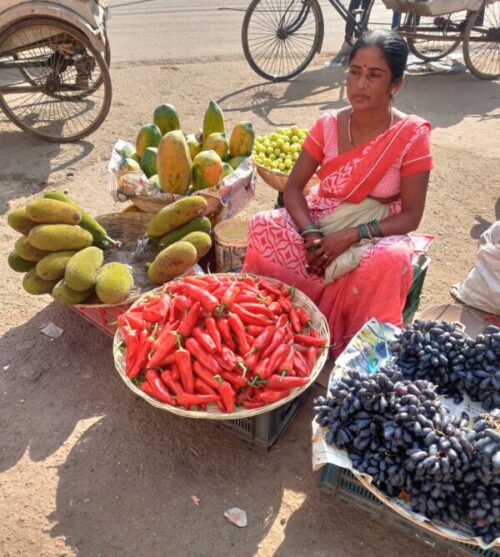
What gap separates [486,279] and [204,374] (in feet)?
5.93

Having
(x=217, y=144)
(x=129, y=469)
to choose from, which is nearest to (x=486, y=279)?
(x=217, y=144)

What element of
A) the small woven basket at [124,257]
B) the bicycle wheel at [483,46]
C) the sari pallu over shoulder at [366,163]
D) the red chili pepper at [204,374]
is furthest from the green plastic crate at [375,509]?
the bicycle wheel at [483,46]

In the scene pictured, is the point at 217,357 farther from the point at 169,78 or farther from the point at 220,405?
the point at 169,78

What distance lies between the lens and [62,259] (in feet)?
8.96

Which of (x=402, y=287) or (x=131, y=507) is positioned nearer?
(x=131, y=507)

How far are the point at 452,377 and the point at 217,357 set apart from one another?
3.29 ft

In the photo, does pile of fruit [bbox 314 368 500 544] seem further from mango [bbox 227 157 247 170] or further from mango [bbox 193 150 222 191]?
mango [bbox 227 157 247 170]

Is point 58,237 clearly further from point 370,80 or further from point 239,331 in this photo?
point 370,80

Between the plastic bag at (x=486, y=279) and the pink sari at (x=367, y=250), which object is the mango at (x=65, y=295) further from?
the plastic bag at (x=486, y=279)

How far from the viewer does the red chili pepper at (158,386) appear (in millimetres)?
2113

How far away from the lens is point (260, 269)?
282 cm

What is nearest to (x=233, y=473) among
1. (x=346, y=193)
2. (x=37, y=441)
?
(x=37, y=441)

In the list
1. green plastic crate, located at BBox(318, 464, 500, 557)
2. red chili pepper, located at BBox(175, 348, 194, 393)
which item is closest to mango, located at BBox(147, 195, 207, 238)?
red chili pepper, located at BBox(175, 348, 194, 393)

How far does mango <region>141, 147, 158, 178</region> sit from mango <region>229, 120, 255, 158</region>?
555 mm
